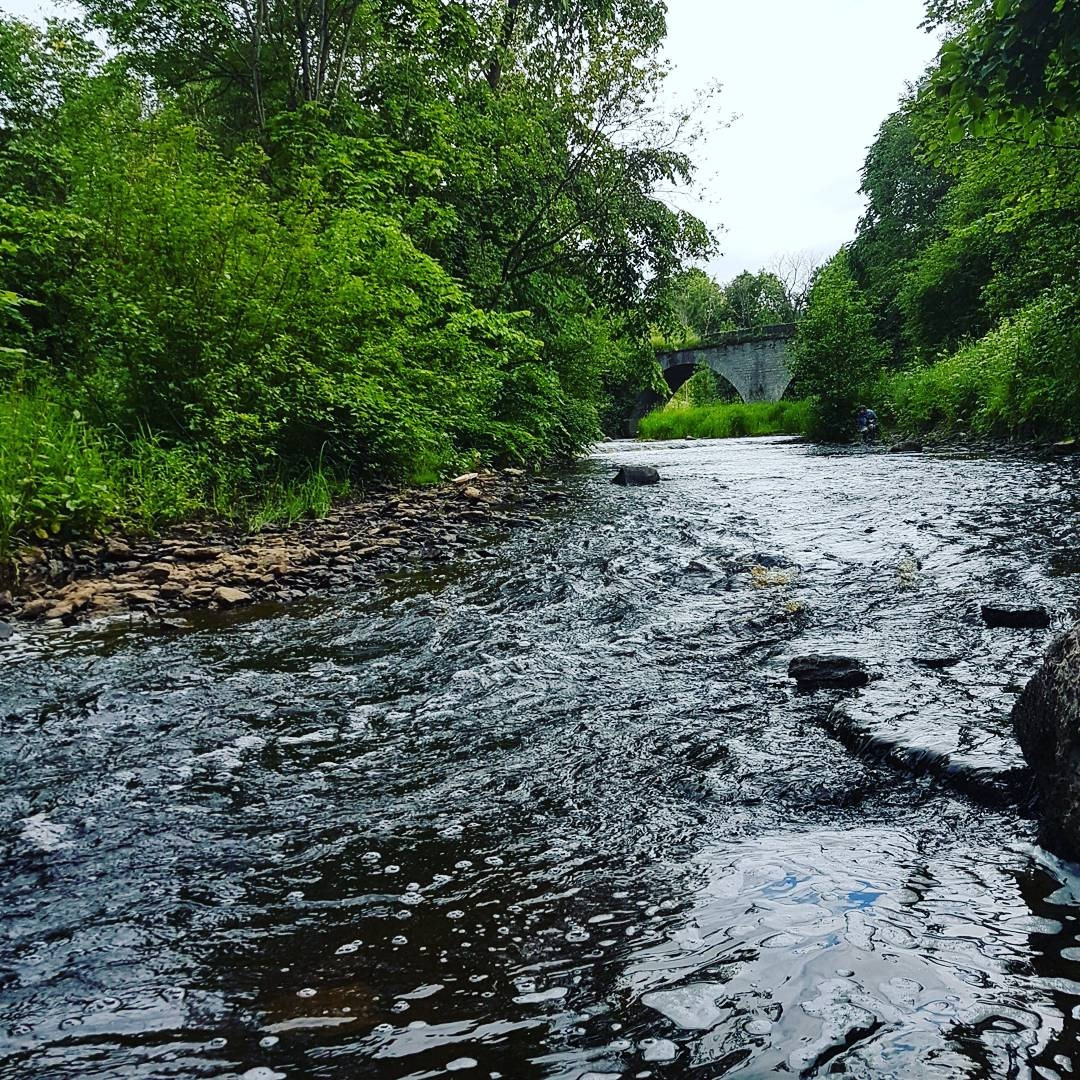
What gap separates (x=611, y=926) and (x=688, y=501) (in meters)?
9.92

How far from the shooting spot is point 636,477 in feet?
47.7

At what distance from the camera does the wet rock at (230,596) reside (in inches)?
246

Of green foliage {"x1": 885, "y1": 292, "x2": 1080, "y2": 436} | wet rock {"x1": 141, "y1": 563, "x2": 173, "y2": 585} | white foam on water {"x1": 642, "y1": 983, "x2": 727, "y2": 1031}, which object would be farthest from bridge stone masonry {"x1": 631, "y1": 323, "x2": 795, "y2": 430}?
white foam on water {"x1": 642, "y1": 983, "x2": 727, "y2": 1031}

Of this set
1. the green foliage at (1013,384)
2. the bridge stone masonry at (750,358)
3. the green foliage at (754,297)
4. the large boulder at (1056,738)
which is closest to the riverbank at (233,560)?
the large boulder at (1056,738)

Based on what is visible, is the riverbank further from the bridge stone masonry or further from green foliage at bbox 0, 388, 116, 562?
the bridge stone masonry

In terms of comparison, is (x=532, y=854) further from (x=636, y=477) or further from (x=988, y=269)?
(x=988, y=269)

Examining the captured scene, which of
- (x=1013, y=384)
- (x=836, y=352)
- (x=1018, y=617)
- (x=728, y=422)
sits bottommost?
(x=1018, y=617)

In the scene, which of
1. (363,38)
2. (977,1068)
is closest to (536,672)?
(977,1068)

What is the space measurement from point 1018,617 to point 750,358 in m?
47.4

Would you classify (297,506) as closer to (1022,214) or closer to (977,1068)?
(977,1068)

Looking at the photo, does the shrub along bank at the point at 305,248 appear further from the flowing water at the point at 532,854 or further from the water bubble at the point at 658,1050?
the water bubble at the point at 658,1050

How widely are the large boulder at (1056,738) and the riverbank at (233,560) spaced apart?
5385 mm

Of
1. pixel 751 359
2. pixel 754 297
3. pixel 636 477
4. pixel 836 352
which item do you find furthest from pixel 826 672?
pixel 754 297

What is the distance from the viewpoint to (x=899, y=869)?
7.64ft
